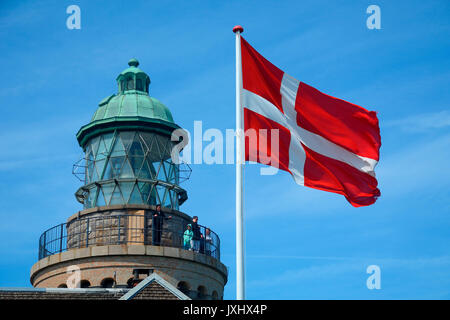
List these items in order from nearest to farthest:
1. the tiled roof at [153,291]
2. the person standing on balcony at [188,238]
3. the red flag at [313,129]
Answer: the red flag at [313,129] < the tiled roof at [153,291] < the person standing on balcony at [188,238]

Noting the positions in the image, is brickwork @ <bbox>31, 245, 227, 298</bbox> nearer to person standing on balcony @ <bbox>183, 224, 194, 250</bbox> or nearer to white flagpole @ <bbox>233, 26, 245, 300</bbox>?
person standing on balcony @ <bbox>183, 224, 194, 250</bbox>

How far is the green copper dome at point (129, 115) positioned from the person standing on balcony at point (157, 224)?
404cm

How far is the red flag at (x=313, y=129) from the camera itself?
21672mm

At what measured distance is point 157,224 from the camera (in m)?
37.9

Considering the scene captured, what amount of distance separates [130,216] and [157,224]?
1.13m

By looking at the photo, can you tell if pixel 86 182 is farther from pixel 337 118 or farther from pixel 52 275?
pixel 337 118

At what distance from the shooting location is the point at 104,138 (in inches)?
1608

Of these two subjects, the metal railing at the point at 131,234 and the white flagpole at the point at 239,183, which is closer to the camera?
the white flagpole at the point at 239,183

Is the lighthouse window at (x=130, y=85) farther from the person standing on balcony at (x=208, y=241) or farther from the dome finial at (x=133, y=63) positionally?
the person standing on balcony at (x=208, y=241)

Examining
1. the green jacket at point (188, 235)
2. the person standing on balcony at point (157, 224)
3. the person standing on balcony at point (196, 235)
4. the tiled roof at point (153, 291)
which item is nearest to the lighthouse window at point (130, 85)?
the person standing on balcony at point (157, 224)

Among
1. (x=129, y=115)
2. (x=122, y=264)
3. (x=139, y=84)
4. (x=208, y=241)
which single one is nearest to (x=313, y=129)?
(x=122, y=264)

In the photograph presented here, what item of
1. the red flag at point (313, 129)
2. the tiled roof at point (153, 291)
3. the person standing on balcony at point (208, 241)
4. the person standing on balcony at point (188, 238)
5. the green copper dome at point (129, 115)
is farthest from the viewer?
the green copper dome at point (129, 115)
